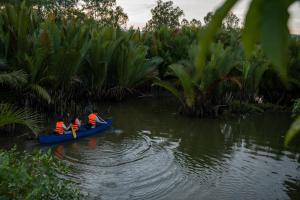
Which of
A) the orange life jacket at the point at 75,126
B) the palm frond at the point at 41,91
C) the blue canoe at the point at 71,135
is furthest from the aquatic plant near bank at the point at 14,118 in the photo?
the orange life jacket at the point at 75,126

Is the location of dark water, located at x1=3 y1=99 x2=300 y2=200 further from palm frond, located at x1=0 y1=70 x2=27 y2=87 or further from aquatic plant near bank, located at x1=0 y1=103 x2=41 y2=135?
palm frond, located at x1=0 y1=70 x2=27 y2=87

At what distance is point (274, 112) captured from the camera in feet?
42.8

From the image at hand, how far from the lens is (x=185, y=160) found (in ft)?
25.7

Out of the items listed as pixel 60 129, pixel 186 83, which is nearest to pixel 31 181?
pixel 60 129

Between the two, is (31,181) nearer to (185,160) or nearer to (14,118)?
(14,118)

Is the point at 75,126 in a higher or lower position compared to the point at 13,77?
lower

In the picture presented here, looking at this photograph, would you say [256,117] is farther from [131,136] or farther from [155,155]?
[155,155]

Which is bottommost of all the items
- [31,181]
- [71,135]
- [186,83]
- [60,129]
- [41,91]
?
[71,135]

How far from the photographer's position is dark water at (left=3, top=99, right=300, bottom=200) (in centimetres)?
622

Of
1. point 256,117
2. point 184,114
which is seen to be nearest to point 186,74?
point 184,114

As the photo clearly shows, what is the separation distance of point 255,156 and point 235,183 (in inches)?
70.5

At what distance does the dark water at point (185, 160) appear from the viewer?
6.22 metres

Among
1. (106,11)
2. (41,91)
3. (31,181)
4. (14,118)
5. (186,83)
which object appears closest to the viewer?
(31,181)

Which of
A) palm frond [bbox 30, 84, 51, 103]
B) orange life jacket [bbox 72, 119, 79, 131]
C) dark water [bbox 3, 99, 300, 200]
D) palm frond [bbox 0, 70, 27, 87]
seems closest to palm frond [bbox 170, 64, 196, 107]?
dark water [bbox 3, 99, 300, 200]
